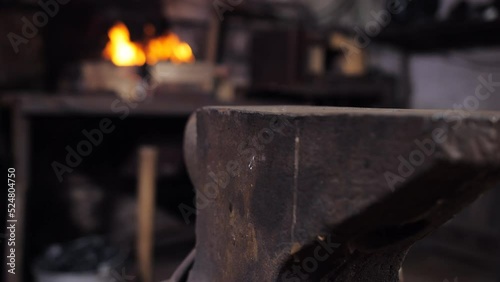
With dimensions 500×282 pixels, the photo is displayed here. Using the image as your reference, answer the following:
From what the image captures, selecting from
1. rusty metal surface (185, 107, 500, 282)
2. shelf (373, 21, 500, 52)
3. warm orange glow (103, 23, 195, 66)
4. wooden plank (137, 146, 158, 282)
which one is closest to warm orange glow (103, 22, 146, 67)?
warm orange glow (103, 23, 195, 66)

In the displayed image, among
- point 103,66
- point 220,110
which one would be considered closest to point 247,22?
point 103,66

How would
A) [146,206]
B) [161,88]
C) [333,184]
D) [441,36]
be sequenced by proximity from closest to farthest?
1. [333,184]
2. [146,206]
3. [161,88]
4. [441,36]

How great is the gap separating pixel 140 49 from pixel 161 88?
52cm

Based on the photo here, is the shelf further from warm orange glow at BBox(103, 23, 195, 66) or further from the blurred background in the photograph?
warm orange glow at BBox(103, 23, 195, 66)

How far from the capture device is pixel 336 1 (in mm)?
5770

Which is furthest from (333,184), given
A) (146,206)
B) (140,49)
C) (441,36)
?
(441,36)

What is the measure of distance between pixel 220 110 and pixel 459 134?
645 mm

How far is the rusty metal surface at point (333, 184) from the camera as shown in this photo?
792 mm

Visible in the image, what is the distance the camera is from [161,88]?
332 cm

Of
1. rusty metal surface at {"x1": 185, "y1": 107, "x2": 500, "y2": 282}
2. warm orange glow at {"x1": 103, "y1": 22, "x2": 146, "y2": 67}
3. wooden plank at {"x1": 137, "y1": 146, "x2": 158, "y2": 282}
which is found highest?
warm orange glow at {"x1": 103, "y1": 22, "x2": 146, "y2": 67}

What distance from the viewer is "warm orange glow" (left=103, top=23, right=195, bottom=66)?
362cm

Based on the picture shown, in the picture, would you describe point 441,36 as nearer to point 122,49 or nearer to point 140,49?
point 140,49

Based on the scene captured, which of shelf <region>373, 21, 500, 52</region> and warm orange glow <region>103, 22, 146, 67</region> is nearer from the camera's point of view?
warm orange glow <region>103, 22, 146, 67</region>

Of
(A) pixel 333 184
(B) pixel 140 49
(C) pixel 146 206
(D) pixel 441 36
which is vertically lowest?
(C) pixel 146 206
